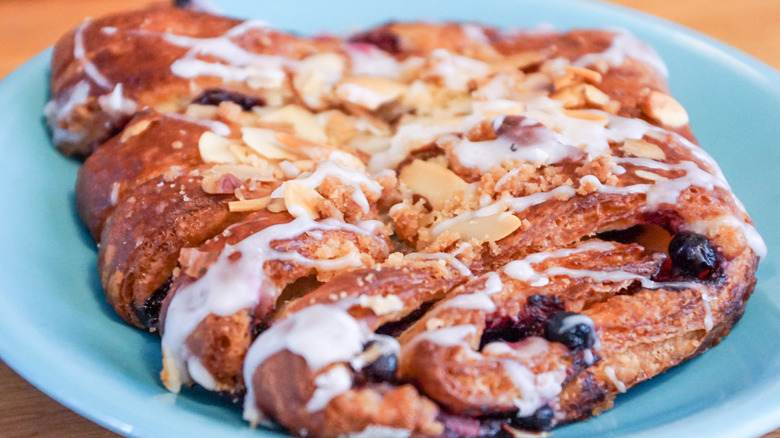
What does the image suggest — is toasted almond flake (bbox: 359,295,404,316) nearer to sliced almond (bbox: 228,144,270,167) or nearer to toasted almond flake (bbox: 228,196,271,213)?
toasted almond flake (bbox: 228,196,271,213)

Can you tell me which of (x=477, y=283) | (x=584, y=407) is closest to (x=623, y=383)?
(x=584, y=407)

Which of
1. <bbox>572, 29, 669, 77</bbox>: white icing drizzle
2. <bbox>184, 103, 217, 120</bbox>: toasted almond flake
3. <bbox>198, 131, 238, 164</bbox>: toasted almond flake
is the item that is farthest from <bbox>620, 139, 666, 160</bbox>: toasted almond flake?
<bbox>184, 103, 217, 120</bbox>: toasted almond flake

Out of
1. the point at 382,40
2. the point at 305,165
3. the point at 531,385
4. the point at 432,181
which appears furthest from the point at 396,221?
the point at 382,40

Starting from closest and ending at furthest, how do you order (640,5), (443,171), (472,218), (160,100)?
1. (472,218)
2. (443,171)
3. (160,100)
4. (640,5)

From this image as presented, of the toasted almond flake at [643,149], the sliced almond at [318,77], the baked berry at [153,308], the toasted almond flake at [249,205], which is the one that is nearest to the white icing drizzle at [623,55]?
the toasted almond flake at [643,149]

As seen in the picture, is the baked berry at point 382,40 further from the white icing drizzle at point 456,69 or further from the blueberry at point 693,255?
the blueberry at point 693,255

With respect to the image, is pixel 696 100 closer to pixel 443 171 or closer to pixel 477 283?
pixel 443 171
